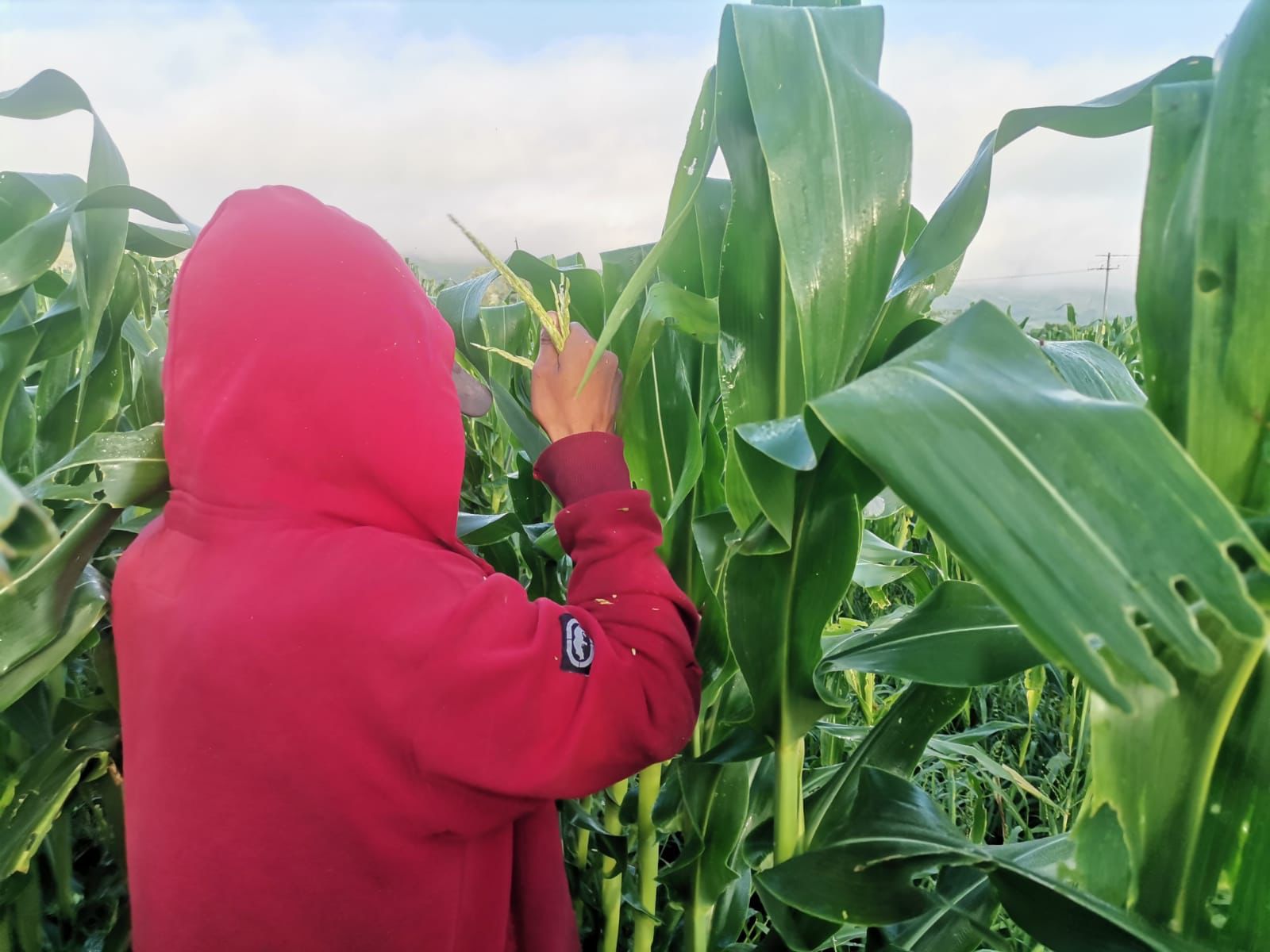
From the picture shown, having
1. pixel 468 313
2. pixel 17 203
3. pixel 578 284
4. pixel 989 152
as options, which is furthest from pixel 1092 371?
pixel 17 203

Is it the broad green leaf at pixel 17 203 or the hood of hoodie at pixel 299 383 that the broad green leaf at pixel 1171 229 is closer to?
the hood of hoodie at pixel 299 383

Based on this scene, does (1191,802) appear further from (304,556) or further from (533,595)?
(533,595)

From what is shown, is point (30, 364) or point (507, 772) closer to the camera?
point (507, 772)

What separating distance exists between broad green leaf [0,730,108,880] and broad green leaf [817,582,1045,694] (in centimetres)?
72

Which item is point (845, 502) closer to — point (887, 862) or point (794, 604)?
point (794, 604)

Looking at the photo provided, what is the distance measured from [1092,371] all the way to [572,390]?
42 cm

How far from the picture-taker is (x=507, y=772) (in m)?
0.55

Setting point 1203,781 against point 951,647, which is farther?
point 951,647

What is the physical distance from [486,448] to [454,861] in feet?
2.87

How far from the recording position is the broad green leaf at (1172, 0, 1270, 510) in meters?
0.34

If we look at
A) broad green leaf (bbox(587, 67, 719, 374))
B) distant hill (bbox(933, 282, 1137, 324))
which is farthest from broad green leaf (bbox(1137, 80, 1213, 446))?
distant hill (bbox(933, 282, 1137, 324))

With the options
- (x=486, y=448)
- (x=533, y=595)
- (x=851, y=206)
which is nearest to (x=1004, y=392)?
(x=851, y=206)

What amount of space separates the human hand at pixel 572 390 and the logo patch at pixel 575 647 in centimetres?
21

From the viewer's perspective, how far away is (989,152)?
1.63 feet
